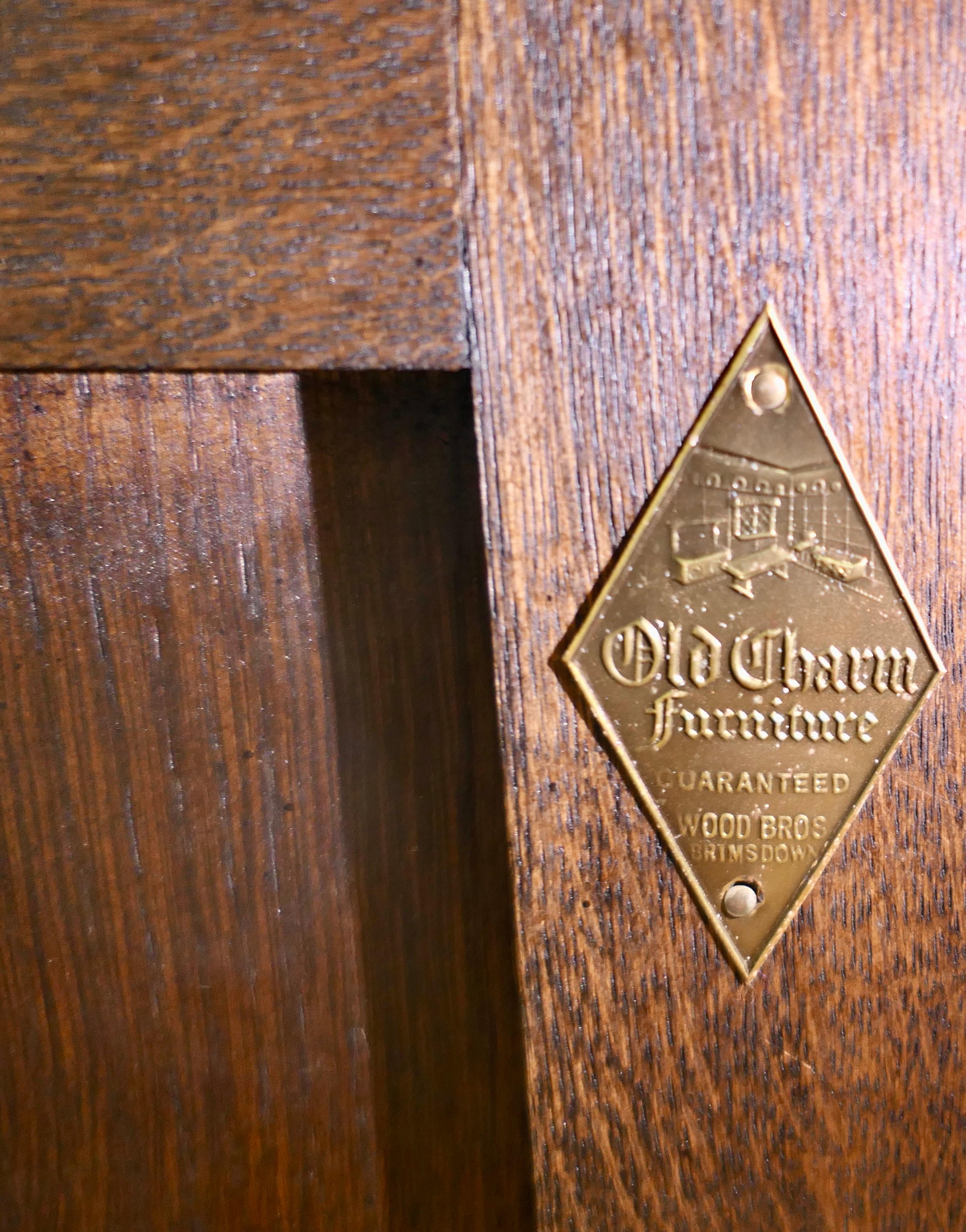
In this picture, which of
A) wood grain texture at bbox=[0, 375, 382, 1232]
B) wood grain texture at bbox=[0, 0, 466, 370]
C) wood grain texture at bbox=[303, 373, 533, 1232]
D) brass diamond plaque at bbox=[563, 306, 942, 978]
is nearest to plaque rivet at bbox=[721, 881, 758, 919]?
brass diamond plaque at bbox=[563, 306, 942, 978]

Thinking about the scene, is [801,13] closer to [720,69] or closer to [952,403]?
[720,69]

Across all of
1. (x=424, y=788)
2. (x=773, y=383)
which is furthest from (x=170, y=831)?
(x=773, y=383)

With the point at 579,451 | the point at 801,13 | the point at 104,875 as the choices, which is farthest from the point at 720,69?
the point at 104,875

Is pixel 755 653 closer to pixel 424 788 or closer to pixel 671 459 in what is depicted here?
pixel 671 459

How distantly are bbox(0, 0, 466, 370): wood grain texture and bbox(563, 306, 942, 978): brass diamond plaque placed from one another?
0.18m

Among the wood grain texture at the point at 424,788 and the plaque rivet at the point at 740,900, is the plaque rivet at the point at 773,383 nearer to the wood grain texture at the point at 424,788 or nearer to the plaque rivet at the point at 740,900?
the wood grain texture at the point at 424,788

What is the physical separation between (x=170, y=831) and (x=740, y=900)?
1.24ft

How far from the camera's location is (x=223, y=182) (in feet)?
1.42

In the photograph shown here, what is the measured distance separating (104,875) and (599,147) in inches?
21.7

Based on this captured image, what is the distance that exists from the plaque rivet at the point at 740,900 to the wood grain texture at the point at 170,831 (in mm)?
257

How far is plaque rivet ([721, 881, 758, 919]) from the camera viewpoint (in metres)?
0.50

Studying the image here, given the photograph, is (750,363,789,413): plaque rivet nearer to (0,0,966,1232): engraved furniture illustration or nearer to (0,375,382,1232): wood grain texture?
(0,0,966,1232): engraved furniture illustration

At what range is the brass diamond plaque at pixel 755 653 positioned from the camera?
1.52 ft

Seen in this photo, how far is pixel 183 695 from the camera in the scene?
527 mm
